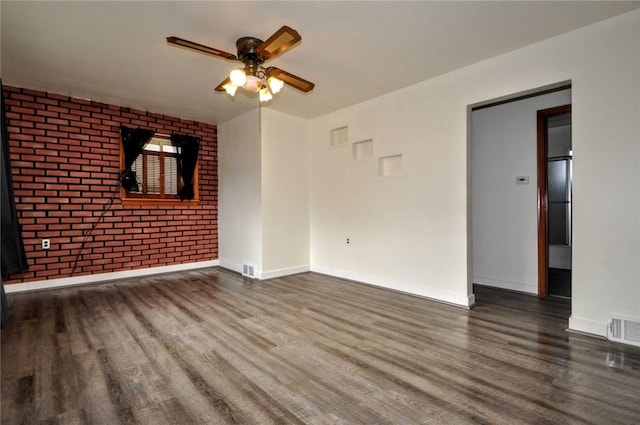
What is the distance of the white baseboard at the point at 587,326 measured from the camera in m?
2.64

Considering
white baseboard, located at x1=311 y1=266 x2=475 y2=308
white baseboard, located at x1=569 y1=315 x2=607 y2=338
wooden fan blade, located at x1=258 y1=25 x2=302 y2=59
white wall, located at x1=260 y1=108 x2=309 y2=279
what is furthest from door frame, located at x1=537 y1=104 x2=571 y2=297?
wooden fan blade, located at x1=258 y1=25 x2=302 y2=59

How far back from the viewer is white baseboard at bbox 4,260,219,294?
13.6 ft

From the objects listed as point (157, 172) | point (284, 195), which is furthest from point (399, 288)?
point (157, 172)

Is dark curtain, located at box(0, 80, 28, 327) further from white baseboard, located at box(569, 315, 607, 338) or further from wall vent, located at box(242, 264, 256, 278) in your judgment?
white baseboard, located at box(569, 315, 607, 338)

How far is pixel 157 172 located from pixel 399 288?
4.26 meters

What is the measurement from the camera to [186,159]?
17.9ft

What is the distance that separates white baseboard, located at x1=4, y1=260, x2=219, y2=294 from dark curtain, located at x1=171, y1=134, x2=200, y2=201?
48.4 inches

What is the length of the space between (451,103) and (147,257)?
5.06 m

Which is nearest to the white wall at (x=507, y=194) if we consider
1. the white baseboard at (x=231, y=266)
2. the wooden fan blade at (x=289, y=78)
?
the wooden fan blade at (x=289, y=78)

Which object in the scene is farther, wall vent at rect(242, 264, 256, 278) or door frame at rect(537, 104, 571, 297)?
wall vent at rect(242, 264, 256, 278)

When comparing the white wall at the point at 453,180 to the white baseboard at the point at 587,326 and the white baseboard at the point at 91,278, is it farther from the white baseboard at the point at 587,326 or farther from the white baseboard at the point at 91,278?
the white baseboard at the point at 91,278

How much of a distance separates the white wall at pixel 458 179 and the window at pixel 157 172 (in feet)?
7.87

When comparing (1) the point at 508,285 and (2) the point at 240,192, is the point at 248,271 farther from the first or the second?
(1) the point at 508,285

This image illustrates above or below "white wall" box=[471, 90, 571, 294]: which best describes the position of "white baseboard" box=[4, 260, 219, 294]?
below
